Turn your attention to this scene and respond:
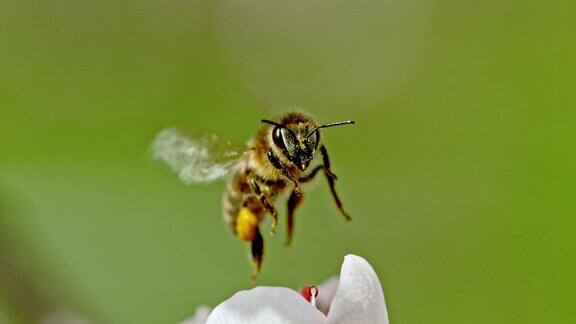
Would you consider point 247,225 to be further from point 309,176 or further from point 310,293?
point 310,293

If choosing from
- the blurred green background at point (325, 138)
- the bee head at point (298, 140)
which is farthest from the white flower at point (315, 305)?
the blurred green background at point (325, 138)

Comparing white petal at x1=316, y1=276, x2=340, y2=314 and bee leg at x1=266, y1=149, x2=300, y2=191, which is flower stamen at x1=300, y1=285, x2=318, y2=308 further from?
bee leg at x1=266, y1=149, x2=300, y2=191

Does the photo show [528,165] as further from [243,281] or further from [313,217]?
[243,281]

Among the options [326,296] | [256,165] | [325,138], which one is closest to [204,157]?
[256,165]

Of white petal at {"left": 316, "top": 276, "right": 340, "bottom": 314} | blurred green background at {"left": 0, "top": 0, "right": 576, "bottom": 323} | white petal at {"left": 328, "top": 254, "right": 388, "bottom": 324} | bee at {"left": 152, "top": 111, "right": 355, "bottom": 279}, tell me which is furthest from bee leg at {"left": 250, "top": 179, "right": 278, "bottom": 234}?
blurred green background at {"left": 0, "top": 0, "right": 576, "bottom": 323}

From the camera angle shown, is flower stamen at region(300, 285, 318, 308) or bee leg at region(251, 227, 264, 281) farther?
bee leg at region(251, 227, 264, 281)

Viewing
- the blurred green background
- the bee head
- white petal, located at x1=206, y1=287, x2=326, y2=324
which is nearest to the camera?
white petal, located at x1=206, y1=287, x2=326, y2=324

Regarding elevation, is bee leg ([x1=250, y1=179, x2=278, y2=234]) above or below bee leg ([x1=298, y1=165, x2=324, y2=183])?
below

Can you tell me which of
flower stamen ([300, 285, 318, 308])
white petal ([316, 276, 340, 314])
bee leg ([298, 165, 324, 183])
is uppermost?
bee leg ([298, 165, 324, 183])
